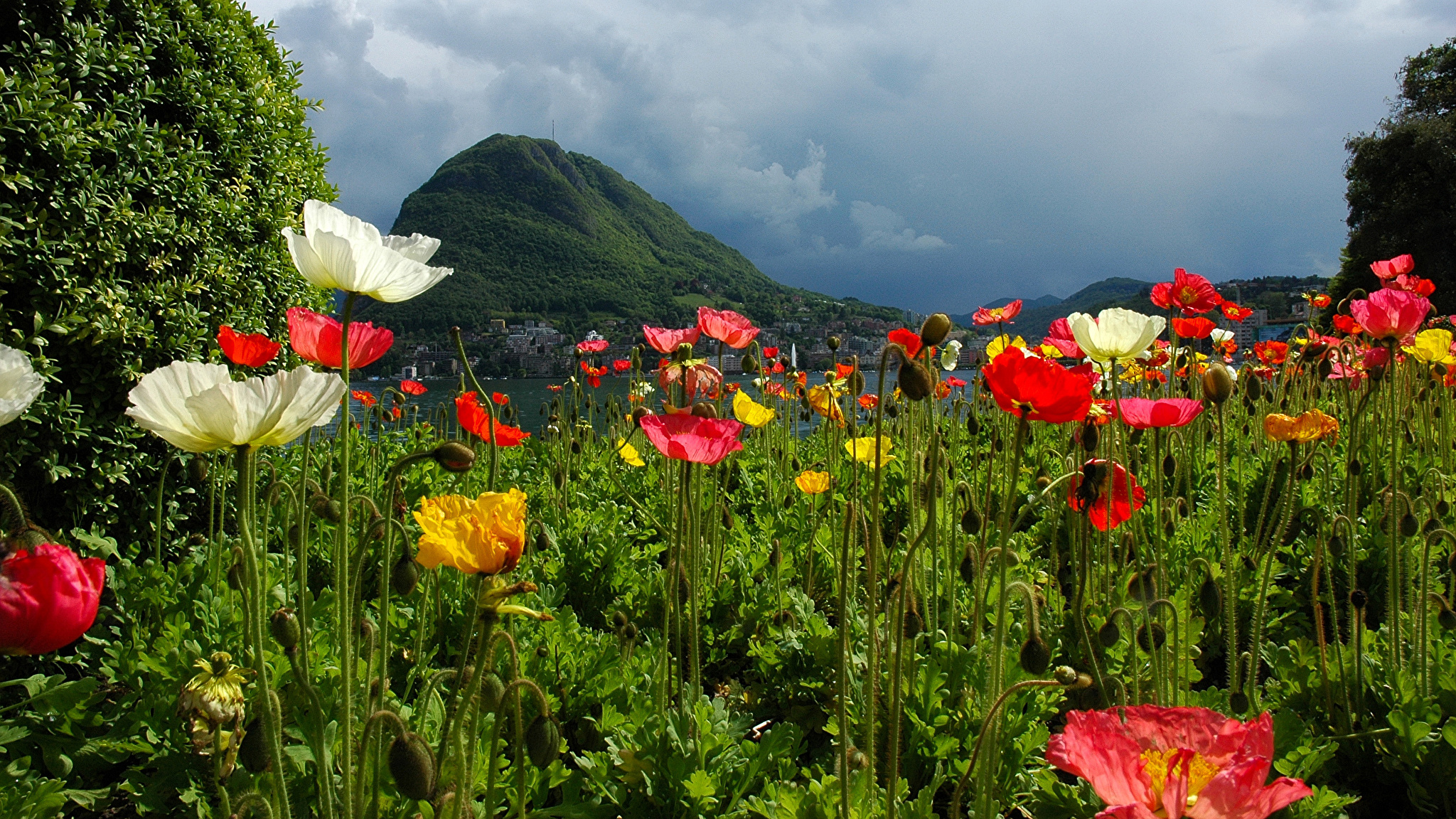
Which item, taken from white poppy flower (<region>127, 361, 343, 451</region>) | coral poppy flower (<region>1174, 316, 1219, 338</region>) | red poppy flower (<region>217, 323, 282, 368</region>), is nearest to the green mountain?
coral poppy flower (<region>1174, 316, 1219, 338</region>)

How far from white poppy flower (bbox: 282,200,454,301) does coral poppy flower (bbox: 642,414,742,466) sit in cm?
46

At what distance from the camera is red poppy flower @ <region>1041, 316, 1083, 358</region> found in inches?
98.4

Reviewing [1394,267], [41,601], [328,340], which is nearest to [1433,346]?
[1394,267]

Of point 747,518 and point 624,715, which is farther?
point 747,518

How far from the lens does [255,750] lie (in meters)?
1.04

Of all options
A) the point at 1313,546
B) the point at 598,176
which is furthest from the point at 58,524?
the point at 598,176

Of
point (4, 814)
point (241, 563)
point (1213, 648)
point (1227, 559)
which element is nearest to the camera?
point (4, 814)

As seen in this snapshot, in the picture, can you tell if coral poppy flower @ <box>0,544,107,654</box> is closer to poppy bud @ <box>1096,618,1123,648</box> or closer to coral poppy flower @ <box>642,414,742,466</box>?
coral poppy flower @ <box>642,414,742,466</box>

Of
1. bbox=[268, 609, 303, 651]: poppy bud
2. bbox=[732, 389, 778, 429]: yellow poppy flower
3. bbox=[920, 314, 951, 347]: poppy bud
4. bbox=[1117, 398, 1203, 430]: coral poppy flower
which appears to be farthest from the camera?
bbox=[732, 389, 778, 429]: yellow poppy flower

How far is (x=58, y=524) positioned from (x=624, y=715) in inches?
76.2

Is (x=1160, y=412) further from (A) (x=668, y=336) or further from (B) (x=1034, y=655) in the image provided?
(A) (x=668, y=336)

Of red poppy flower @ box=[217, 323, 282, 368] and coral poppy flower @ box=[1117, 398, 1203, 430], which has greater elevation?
red poppy flower @ box=[217, 323, 282, 368]

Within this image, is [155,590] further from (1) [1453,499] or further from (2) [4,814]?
(1) [1453,499]

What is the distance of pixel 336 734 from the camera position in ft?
4.83
